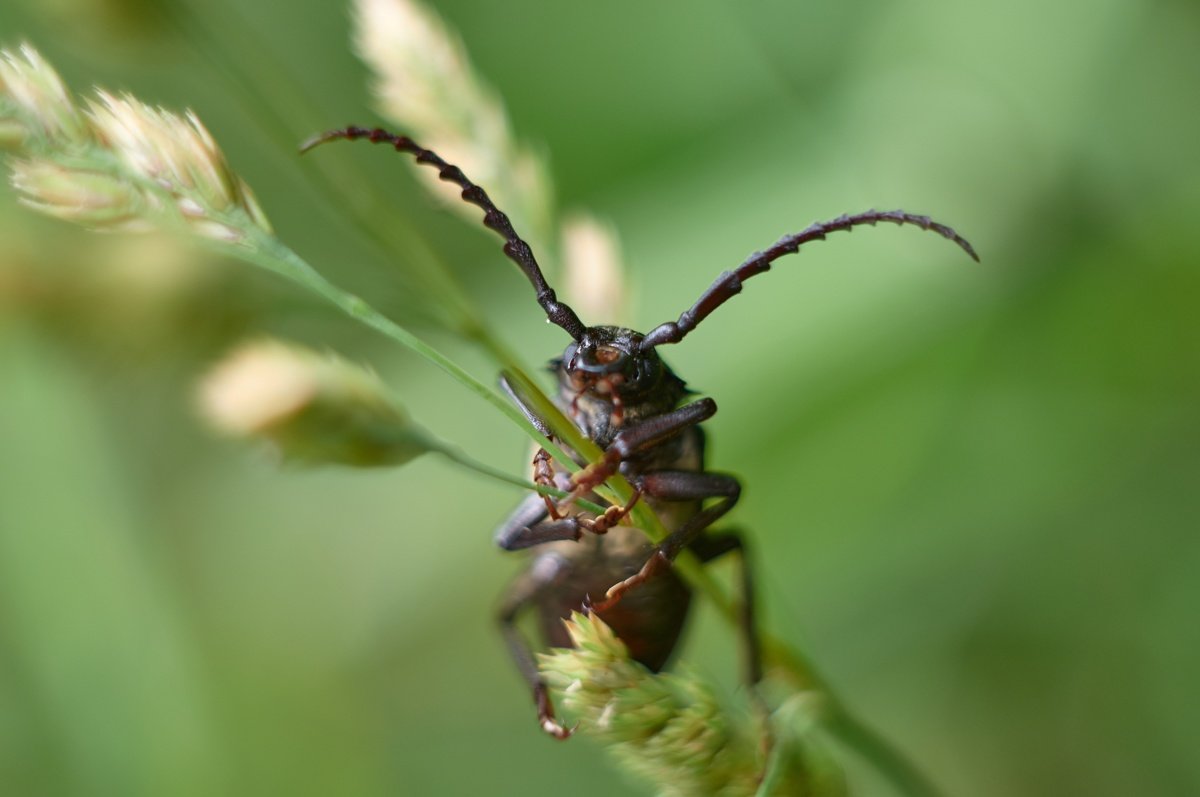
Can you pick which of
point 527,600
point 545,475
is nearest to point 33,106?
point 545,475

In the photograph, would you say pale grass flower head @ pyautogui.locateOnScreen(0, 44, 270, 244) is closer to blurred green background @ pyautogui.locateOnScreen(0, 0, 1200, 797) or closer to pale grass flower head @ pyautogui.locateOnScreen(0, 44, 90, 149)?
pale grass flower head @ pyautogui.locateOnScreen(0, 44, 90, 149)

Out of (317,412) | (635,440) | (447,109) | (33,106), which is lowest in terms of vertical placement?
(635,440)

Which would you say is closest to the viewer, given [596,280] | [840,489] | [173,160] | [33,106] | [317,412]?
[33,106]

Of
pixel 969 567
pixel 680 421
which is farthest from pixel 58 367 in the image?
pixel 969 567

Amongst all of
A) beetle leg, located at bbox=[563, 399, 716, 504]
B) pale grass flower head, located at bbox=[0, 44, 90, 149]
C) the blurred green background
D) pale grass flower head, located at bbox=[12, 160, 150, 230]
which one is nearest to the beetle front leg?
beetle leg, located at bbox=[563, 399, 716, 504]

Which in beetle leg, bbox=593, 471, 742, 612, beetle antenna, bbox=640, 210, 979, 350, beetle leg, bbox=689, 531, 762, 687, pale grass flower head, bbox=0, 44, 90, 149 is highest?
pale grass flower head, bbox=0, 44, 90, 149

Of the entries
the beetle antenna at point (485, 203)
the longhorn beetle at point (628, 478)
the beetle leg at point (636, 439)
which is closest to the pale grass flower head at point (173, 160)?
the beetle antenna at point (485, 203)

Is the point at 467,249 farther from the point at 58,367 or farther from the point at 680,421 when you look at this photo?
the point at 680,421

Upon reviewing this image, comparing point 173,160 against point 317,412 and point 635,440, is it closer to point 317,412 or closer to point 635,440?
point 317,412
